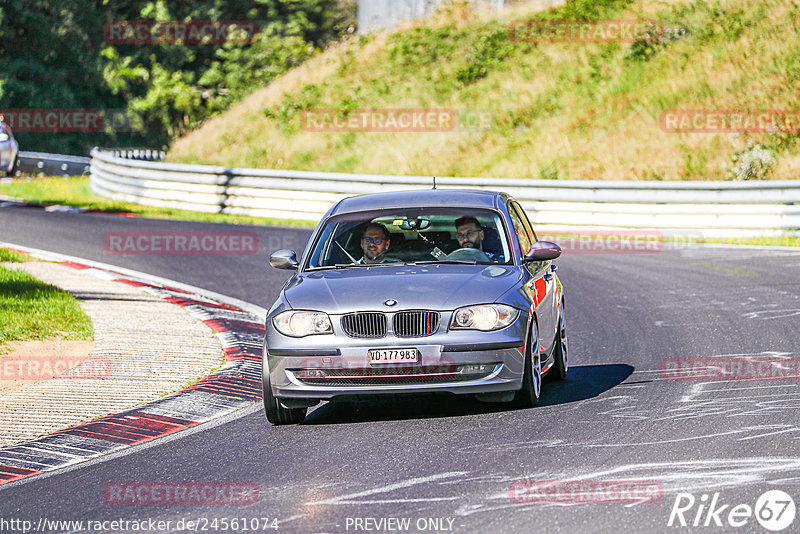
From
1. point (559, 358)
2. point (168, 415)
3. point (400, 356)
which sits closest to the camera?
point (400, 356)

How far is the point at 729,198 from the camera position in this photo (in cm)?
2166

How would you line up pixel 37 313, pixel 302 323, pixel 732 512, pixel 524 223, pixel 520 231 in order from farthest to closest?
1. pixel 37 313
2. pixel 524 223
3. pixel 520 231
4. pixel 302 323
5. pixel 732 512

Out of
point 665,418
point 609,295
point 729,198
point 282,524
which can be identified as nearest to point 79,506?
point 282,524

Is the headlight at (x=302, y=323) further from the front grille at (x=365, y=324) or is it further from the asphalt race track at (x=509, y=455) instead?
the asphalt race track at (x=509, y=455)

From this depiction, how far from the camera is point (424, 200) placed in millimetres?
9703

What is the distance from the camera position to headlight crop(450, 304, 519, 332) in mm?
8094

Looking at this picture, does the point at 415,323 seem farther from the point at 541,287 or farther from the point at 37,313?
the point at 37,313

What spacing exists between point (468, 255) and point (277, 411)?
6.29 feet

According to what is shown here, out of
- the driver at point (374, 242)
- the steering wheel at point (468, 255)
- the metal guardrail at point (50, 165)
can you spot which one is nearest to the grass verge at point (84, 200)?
the metal guardrail at point (50, 165)

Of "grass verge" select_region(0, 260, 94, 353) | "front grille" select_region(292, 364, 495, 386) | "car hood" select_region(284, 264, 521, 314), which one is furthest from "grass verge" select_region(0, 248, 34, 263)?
"front grille" select_region(292, 364, 495, 386)

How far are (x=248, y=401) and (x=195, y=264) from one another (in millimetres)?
→ 9741

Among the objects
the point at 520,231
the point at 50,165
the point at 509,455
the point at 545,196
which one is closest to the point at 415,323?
the point at 509,455

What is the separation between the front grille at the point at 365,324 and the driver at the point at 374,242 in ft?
4.04

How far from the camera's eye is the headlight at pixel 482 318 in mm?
8094
